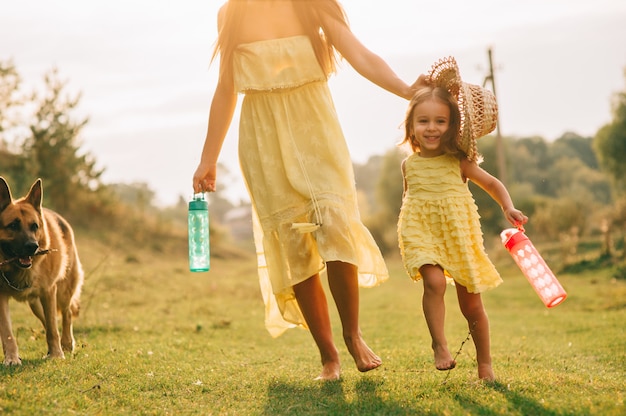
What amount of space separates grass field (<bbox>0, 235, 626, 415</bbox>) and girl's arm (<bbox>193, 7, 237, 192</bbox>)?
4.69 feet

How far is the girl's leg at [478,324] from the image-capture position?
4.40m

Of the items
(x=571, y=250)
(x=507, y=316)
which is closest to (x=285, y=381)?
(x=507, y=316)

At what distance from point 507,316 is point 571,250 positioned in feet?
31.5

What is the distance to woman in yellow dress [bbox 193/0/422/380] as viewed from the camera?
15.6ft

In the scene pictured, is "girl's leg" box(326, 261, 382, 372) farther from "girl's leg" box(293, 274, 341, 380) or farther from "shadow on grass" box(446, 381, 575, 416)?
"shadow on grass" box(446, 381, 575, 416)

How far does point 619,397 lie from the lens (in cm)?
386

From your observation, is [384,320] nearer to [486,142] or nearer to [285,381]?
[285,381]

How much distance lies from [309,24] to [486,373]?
249cm

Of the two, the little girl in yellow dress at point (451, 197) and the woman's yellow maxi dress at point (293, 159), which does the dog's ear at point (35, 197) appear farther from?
the little girl in yellow dress at point (451, 197)

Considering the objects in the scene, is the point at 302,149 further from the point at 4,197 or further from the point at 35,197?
the point at 4,197

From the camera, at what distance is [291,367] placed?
591 cm

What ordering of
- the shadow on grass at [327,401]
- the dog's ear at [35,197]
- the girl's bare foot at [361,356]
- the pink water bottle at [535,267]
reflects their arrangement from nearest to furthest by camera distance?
the shadow on grass at [327,401] < the pink water bottle at [535,267] < the girl's bare foot at [361,356] < the dog's ear at [35,197]

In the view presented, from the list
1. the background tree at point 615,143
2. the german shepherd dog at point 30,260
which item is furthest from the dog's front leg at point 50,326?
the background tree at point 615,143

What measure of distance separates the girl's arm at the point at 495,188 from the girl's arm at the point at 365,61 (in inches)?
22.6
